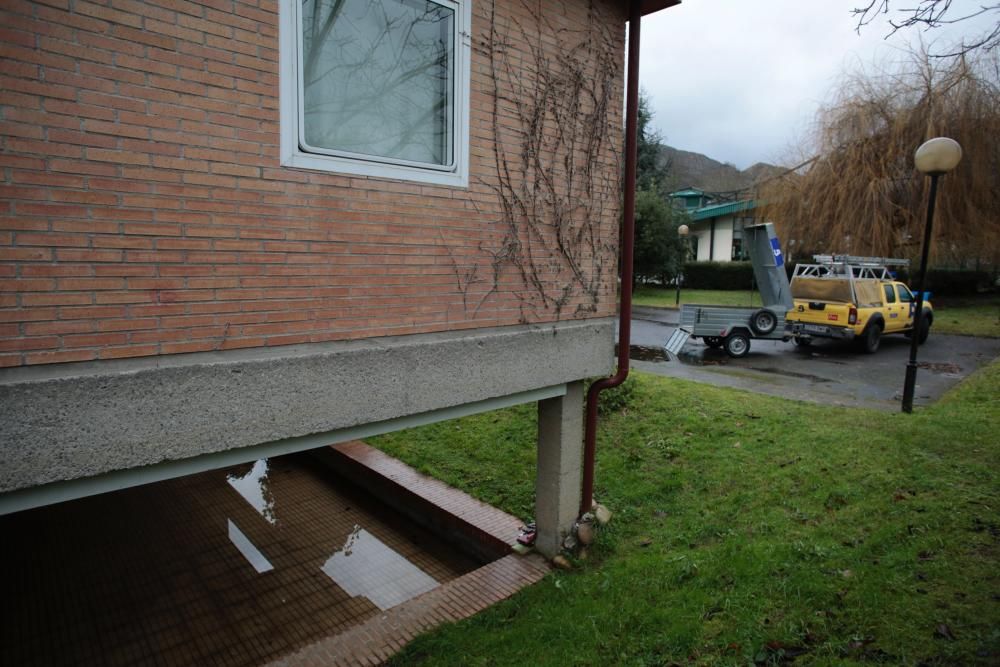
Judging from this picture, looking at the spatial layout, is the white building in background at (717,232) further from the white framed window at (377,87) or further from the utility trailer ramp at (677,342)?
the white framed window at (377,87)

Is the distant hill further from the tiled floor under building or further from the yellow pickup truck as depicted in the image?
the tiled floor under building

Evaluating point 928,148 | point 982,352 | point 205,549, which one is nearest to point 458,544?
point 205,549

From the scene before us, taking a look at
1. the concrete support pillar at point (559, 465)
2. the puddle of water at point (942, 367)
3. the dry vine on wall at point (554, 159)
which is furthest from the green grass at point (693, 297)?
the dry vine on wall at point (554, 159)

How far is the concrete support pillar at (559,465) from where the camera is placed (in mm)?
5227

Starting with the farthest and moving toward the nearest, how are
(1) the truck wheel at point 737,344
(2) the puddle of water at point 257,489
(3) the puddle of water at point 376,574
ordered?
(1) the truck wheel at point 737,344, (2) the puddle of water at point 257,489, (3) the puddle of water at point 376,574

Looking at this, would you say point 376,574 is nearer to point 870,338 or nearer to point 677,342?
point 677,342

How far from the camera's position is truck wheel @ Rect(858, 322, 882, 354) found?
13.2 metres

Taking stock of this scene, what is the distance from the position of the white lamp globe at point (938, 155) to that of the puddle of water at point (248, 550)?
28.5 ft

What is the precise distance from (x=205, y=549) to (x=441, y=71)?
17.6ft

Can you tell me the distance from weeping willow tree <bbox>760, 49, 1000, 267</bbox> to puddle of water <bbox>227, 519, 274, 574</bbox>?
18.8m

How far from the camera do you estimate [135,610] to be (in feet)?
16.8

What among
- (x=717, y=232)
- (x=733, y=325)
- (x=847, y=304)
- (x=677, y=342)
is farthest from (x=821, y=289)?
(x=717, y=232)

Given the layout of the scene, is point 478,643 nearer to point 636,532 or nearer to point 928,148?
point 636,532

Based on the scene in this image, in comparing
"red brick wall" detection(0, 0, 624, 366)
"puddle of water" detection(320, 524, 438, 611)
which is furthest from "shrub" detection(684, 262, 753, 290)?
"red brick wall" detection(0, 0, 624, 366)
